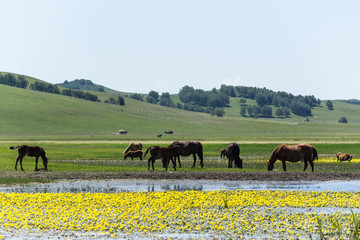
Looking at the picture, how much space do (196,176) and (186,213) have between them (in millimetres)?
12897

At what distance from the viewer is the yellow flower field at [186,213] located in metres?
16.0

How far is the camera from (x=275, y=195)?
23.2m

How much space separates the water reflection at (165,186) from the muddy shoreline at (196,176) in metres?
1.35

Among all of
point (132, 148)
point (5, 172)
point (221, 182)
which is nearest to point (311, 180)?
point (221, 182)

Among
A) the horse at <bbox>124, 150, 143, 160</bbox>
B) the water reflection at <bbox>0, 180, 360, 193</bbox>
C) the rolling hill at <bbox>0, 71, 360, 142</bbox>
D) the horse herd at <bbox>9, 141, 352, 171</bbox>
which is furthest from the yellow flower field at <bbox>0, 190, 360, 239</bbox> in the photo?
the rolling hill at <bbox>0, 71, 360, 142</bbox>

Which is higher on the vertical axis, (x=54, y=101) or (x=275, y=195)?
(x=54, y=101)

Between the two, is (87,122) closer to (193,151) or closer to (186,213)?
(193,151)

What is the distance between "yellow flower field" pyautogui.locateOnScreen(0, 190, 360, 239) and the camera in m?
16.0

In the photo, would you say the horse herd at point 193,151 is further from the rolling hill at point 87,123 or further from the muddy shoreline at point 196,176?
A: the rolling hill at point 87,123

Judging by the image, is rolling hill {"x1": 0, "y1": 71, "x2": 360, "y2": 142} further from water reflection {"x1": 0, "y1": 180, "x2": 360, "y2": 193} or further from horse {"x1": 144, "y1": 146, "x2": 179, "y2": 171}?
water reflection {"x1": 0, "y1": 180, "x2": 360, "y2": 193}

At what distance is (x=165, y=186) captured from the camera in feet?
91.0

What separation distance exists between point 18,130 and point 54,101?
4816 cm

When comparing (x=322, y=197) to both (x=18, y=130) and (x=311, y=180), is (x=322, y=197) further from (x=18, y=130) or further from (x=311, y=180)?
(x=18, y=130)

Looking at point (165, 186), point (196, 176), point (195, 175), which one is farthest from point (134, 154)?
point (165, 186)
